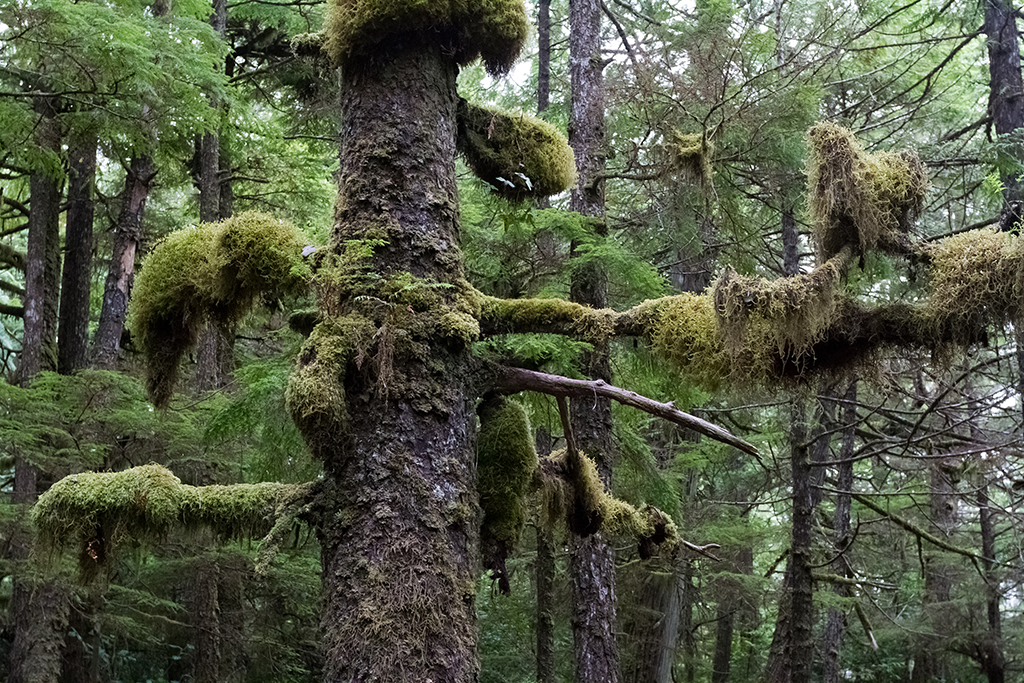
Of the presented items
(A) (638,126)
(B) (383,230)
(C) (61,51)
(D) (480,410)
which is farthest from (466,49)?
(A) (638,126)

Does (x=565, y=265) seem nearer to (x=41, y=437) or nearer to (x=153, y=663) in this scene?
(x=41, y=437)

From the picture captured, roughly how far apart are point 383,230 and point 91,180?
8365 millimetres

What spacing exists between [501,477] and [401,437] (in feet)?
2.70

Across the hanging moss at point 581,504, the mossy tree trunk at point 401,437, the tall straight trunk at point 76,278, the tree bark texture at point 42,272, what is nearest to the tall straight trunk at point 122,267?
the tall straight trunk at point 76,278

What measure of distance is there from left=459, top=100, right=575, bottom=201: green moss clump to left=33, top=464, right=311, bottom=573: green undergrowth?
1.99 metres

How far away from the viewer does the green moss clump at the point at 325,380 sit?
3.18m

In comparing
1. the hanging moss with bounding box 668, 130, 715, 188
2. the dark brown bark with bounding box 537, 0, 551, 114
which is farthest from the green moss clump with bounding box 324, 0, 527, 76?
the dark brown bark with bounding box 537, 0, 551, 114

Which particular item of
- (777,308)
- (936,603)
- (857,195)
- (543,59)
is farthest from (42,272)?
(936,603)

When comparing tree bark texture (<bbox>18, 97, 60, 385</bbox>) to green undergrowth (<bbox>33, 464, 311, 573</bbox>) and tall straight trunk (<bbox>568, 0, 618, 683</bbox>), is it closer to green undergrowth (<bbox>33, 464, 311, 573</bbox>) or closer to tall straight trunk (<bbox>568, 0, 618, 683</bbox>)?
tall straight trunk (<bbox>568, 0, 618, 683</bbox>)

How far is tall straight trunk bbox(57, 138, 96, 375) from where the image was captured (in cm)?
1068

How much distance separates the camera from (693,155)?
8.07m

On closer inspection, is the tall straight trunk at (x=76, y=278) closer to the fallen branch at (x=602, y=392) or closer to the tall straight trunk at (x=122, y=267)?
the tall straight trunk at (x=122, y=267)

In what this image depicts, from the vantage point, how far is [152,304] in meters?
4.02

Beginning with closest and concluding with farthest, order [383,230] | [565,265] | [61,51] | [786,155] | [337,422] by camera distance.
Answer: [337,422] → [383,230] → [61,51] → [565,265] → [786,155]
